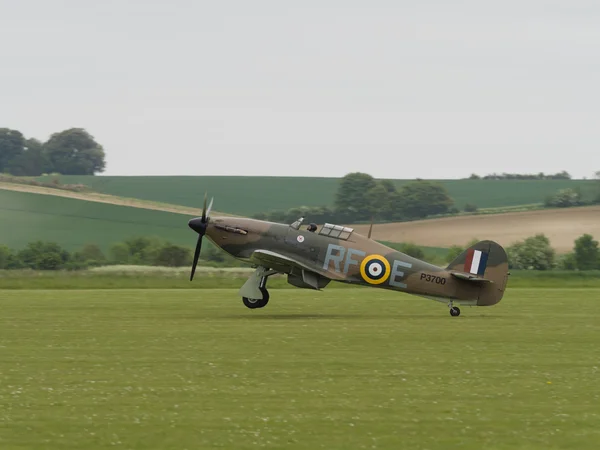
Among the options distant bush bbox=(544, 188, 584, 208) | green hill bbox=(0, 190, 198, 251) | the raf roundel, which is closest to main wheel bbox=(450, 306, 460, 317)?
the raf roundel

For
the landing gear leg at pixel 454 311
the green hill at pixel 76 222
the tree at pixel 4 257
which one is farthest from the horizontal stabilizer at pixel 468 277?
the green hill at pixel 76 222

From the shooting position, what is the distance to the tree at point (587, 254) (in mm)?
50594

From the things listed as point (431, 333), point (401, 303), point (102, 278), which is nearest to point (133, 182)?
point (102, 278)

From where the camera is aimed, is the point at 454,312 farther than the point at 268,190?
No

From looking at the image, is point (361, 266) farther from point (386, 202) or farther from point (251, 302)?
point (386, 202)

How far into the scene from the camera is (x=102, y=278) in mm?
38438

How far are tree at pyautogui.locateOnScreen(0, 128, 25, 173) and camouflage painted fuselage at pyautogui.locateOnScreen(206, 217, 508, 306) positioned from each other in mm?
85438

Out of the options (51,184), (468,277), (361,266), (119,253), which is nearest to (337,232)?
(361,266)

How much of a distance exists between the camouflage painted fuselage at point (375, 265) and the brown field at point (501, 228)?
99.2ft

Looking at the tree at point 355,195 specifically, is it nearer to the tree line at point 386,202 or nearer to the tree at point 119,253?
the tree line at point 386,202

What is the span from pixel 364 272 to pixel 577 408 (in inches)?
490

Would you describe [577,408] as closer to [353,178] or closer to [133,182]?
[353,178]

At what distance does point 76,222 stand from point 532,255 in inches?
1014

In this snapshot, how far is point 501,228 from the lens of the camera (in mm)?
61750
